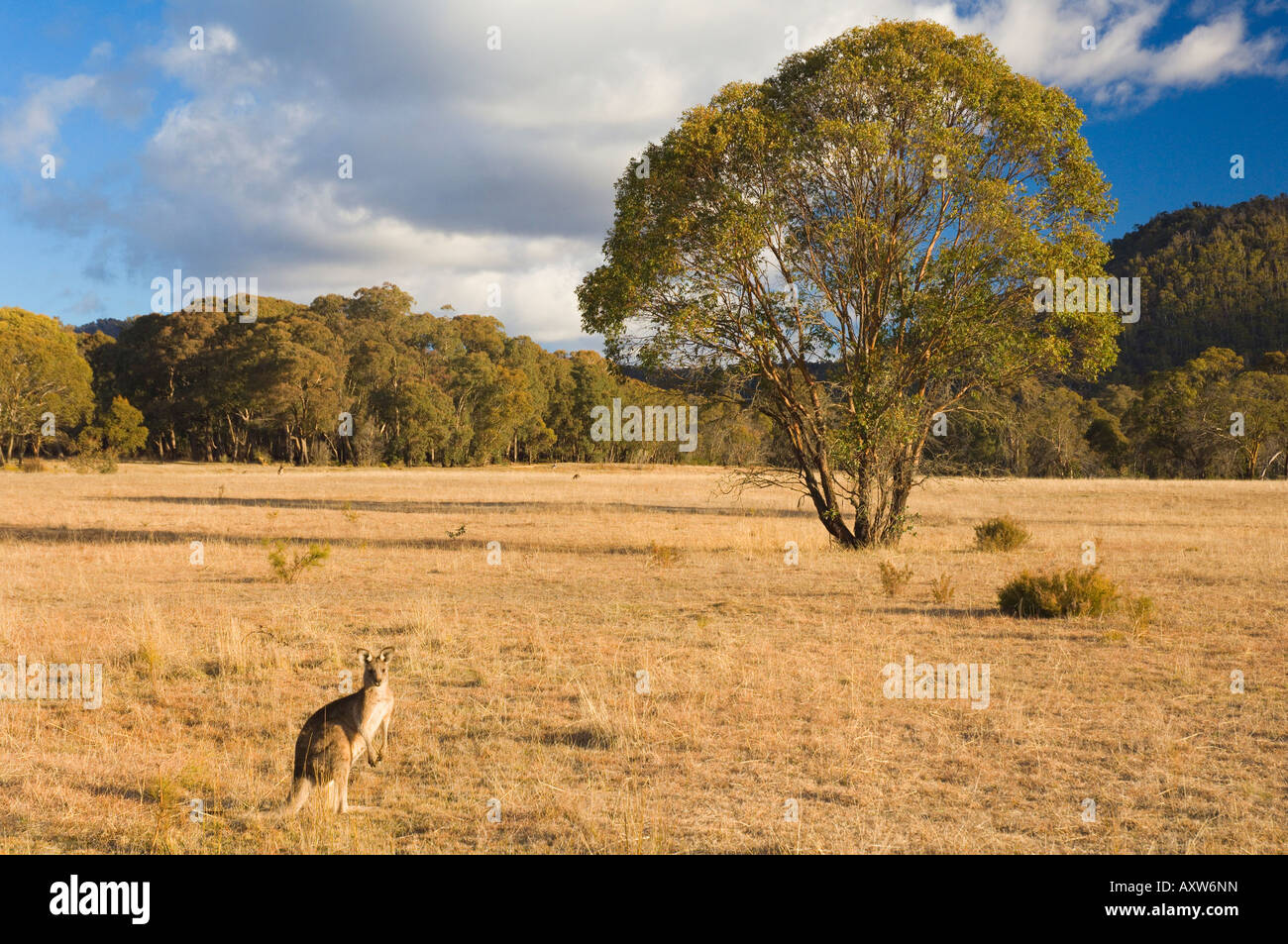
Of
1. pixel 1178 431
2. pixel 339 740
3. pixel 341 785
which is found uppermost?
pixel 1178 431

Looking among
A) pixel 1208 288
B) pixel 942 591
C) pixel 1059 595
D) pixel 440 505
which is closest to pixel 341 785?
pixel 942 591

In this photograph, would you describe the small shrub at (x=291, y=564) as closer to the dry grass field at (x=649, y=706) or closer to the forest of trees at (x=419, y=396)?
the dry grass field at (x=649, y=706)

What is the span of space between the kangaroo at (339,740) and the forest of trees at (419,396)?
4317cm

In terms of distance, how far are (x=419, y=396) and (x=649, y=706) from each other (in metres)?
71.0

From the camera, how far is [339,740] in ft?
18.5

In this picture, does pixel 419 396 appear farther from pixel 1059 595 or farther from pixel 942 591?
pixel 1059 595

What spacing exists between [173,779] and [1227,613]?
14025mm

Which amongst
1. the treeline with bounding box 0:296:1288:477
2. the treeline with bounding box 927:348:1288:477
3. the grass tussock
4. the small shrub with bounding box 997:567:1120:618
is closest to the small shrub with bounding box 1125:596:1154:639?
the grass tussock

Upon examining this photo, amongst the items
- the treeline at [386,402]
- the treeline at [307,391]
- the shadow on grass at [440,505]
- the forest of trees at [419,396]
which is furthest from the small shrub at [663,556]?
the treeline at [307,391]

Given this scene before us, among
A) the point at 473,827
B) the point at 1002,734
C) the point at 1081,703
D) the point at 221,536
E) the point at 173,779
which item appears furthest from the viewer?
the point at 221,536

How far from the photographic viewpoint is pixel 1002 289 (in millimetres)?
19344

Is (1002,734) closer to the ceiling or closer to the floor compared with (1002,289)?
→ closer to the floor

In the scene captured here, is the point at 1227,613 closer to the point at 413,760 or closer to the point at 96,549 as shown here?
the point at 413,760

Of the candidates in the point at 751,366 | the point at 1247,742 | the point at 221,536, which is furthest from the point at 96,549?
the point at 1247,742
